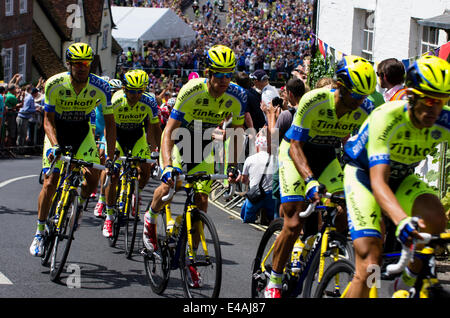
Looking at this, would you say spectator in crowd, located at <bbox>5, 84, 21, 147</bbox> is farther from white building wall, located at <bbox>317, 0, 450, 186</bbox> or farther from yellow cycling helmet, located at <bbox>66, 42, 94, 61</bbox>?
yellow cycling helmet, located at <bbox>66, 42, 94, 61</bbox>

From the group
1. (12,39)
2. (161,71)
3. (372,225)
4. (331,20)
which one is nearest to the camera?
(372,225)

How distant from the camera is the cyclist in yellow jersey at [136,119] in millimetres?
10375

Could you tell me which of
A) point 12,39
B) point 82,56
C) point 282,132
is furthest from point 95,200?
point 12,39

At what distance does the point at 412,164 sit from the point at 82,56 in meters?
4.27

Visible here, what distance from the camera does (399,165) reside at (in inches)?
213

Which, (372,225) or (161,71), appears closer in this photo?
(372,225)

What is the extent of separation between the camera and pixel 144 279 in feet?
27.3

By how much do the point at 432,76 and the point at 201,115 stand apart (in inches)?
124

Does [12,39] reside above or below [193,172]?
above

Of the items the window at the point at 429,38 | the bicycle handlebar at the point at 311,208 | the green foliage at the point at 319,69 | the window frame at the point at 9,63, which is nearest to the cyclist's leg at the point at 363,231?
the bicycle handlebar at the point at 311,208

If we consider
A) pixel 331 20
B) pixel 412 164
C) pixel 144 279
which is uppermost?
pixel 331 20

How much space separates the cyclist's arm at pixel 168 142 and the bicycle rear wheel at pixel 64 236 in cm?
134
